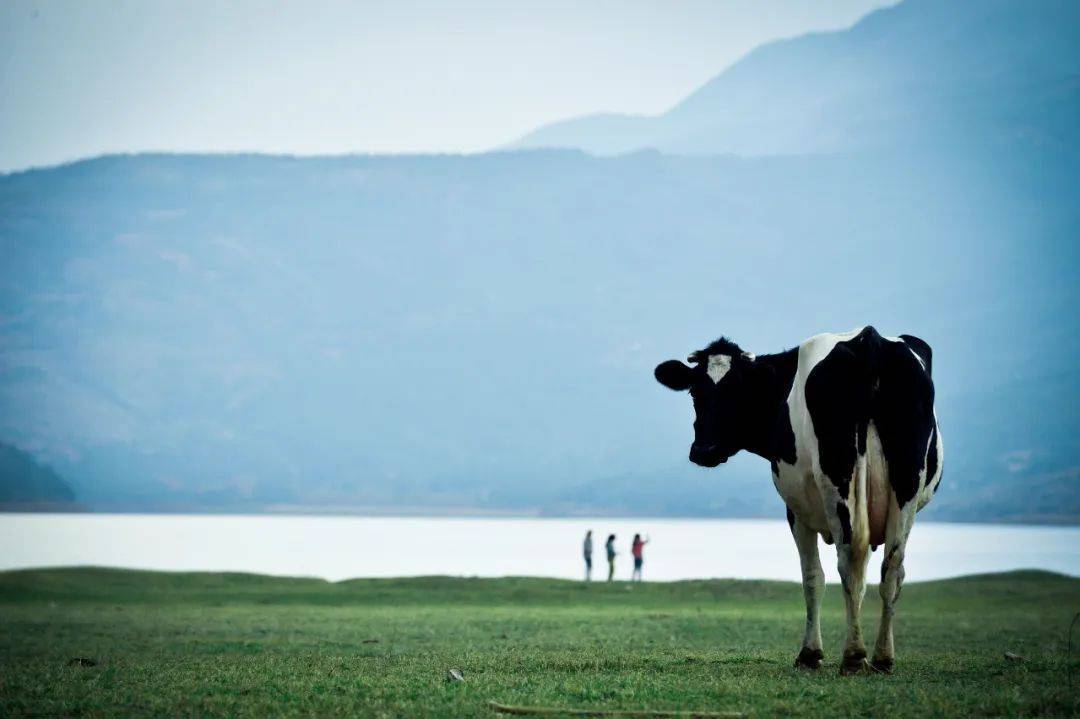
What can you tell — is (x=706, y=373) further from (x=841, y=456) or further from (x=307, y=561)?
(x=307, y=561)

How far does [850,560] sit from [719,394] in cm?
279

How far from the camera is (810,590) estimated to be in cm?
1814

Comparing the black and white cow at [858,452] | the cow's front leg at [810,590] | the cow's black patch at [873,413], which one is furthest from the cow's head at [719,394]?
the cow's black patch at [873,413]

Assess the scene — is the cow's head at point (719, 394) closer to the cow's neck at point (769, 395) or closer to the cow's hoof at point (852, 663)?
the cow's neck at point (769, 395)

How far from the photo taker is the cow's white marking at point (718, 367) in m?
18.2

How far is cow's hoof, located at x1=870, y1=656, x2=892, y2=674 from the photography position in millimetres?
17203

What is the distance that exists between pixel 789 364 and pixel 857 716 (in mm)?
5763

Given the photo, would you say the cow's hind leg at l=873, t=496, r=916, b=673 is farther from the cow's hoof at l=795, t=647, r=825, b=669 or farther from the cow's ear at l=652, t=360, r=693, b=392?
the cow's ear at l=652, t=360, r=693, b=392

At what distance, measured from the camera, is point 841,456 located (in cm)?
1647

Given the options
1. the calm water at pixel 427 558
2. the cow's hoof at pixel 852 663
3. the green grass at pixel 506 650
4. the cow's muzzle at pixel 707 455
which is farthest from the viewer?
the calm water at pixel 427 558

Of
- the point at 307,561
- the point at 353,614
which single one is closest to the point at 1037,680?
the point at 353,614

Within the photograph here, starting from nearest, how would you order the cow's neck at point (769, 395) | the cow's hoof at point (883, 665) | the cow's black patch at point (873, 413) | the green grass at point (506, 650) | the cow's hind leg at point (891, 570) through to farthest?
1. the green grass at point (506, 650)
2. the cow's black patch at point (873, 413)
3. the cow's hind leg at point (891, 570)
4. the cow's hoof at point (883, 665)
5. the cow's neck at point (769, 395)

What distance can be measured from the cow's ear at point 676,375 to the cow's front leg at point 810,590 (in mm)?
2142

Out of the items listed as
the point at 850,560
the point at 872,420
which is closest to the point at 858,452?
the point at 872,420
